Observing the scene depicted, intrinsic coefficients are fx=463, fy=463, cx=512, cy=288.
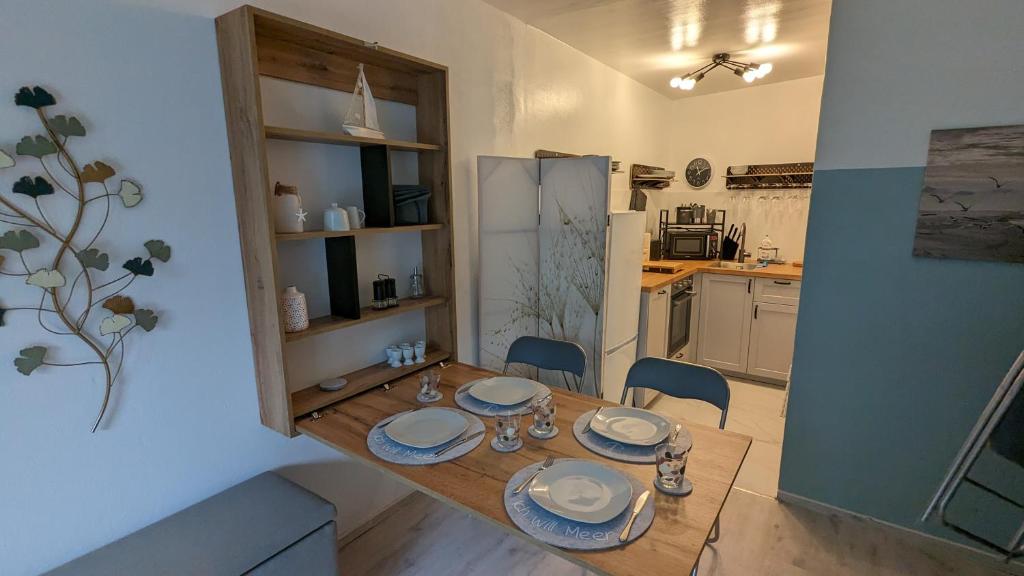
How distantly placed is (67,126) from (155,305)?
531 millimetres

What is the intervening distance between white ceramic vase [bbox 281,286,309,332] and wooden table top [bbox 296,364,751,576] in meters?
0.34

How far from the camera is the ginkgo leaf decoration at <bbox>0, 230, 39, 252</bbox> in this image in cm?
117

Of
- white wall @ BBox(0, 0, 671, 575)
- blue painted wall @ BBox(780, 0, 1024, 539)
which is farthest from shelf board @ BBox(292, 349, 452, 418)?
blue painted wall @ BBox(780, 0, 1024, 539)

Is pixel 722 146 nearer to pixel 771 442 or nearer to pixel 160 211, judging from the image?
pixel 771 442

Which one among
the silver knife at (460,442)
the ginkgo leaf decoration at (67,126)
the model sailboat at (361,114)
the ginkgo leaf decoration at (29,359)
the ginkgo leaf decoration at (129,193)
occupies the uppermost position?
the model sailboat at (361,114)

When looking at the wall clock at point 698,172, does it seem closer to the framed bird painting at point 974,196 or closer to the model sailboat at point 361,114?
the framed bird painting at point 974,196

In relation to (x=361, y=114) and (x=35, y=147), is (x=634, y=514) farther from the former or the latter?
(x=35, y=147)

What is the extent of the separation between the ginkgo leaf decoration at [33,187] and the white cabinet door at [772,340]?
403cm

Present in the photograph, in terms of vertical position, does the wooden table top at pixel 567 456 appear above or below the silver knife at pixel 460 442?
below

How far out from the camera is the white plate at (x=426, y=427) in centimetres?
145

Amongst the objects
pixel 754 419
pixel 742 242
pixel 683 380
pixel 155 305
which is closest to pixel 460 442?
pixel 683 380

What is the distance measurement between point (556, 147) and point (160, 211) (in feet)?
7.61

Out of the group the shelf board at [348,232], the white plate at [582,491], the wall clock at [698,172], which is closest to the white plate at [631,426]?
the white plate at [582,491]

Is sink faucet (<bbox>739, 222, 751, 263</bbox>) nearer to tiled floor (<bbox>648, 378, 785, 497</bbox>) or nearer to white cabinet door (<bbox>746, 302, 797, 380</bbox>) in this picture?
white cabinet door (<bbox>746, 302, 797, 380</bbox>)
